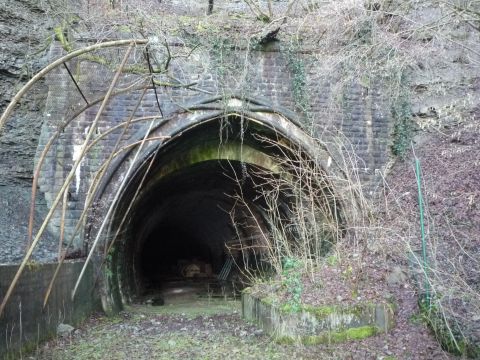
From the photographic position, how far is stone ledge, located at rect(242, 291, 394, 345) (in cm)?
660

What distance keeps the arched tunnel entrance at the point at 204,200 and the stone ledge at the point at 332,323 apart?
1.36 meters

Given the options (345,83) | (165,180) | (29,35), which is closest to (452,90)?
(345,83)

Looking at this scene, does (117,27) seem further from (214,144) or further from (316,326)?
(316,326)

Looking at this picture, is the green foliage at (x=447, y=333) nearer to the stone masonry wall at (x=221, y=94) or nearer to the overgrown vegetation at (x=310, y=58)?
the overgrown vegetation at (x=310, y=58)

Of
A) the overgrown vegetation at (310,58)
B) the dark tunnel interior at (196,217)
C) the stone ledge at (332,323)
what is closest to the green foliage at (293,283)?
the stone ledge at (332,323)

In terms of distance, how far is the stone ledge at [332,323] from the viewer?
660 cm

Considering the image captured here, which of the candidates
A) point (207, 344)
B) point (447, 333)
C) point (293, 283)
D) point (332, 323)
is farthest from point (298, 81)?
point (447, 333)

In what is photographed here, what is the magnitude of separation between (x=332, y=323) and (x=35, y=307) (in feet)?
13.3

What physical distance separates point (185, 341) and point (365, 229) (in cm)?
317

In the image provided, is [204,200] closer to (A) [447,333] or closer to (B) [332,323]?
(B) [332,323]

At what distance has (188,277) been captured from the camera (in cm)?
2259

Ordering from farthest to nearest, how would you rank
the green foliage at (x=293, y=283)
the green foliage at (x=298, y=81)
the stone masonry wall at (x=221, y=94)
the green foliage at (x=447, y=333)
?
the green foliage at (x=298, y=81) → the stone masonry wall at (x=221, y=94) → the green foliage at (x=293, y=283) → the green foliage at (x=447, y=333)

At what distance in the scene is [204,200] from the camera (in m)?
16.3

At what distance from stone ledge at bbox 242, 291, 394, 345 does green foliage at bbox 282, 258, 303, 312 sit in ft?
0.27
